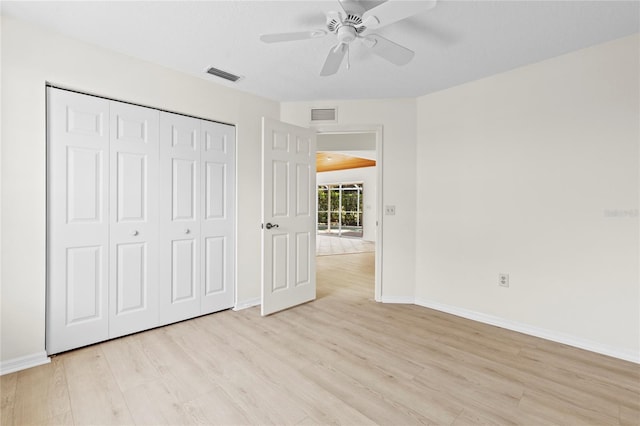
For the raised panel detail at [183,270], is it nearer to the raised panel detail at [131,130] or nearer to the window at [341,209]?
the raised panel detail at [131,130]

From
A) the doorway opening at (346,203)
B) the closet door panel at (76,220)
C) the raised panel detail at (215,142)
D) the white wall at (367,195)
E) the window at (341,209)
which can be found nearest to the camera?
the closet door panel at (76,220)

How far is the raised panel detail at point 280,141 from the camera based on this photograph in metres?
3.22

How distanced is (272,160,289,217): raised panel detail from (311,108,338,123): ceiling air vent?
2.58 feet

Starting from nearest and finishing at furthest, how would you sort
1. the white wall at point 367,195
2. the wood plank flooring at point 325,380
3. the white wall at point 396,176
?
the wood plank flooring at point 325,380 < the white wall at point 396,176 < the white wall at point 367,195

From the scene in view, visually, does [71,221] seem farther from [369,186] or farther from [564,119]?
[369,186]

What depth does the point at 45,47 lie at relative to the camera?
7.18 ft

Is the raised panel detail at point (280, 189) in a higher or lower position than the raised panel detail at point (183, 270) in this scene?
higher

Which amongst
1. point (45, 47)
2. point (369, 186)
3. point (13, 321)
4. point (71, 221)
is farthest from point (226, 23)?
point (369, 186)

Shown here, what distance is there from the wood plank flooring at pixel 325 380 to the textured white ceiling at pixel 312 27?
2487 millimetres

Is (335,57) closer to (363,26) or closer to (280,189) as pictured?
(363,26)

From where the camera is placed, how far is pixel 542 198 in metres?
2.68

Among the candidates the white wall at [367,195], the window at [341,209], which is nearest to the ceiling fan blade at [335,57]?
the white wall at [367,195]

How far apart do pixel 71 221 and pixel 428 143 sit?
3.58m

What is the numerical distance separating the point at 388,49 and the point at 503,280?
95.6 inches
